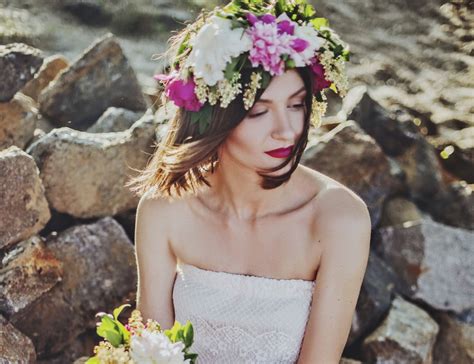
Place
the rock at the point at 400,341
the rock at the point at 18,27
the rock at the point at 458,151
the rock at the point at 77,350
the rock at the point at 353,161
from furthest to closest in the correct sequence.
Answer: the rock at the point at 18,27, the rock at the point at 458,151, the rock at the point at 353,161, the rock at the point at 400,341, the rock at the point at 77,350

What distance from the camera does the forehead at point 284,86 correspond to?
290cm

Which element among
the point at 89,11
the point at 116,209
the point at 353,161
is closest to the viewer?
the point at 116,209

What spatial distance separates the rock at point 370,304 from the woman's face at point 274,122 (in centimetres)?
150

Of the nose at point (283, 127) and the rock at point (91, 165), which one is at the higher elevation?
the nose at point (283, 127)

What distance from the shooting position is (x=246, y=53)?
2914mm

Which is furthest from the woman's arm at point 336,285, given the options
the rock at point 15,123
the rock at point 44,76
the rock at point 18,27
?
the rock at point 18,27

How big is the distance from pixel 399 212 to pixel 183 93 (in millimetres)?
2259

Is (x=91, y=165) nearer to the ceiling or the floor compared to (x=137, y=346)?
nearer to the floor

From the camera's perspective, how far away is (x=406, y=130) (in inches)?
205

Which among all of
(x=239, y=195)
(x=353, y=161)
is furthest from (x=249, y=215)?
(x=353, y=161)

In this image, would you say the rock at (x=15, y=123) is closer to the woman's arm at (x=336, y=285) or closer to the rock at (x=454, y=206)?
the woman's arm at (x=336, y=285)

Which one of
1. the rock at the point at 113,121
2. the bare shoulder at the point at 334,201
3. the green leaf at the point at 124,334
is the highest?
the bare shoulder at the point at 334,201

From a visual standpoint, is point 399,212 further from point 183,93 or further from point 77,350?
point 183,93

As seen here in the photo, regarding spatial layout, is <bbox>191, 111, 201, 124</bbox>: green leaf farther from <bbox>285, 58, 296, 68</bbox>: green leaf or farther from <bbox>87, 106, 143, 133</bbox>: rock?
<bbox>87, 106, 143, 133</bbox>: rock
